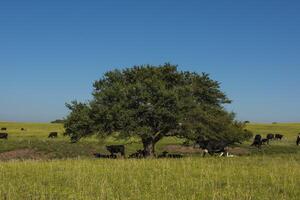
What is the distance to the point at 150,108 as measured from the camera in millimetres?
37375

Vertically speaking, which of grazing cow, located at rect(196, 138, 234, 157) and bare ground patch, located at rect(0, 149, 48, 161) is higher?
grazing cow, located at rect(196, 138, 234, 157)

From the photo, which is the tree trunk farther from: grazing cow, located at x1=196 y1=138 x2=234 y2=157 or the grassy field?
the grassy field

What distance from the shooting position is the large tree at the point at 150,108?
1458 inches

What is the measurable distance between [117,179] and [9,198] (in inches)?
261

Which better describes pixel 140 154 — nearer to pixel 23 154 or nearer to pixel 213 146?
pixel 213 146

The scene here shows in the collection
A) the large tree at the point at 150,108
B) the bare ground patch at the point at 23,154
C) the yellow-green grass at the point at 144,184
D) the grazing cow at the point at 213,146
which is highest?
the large tree at the point at 150,108

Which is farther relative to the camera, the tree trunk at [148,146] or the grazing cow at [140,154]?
the grazing cow at [140,154]

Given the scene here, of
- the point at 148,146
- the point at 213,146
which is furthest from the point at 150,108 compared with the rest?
the point at 213,146

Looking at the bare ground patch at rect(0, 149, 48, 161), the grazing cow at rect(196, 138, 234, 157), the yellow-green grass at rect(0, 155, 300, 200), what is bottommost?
the yellow-green grass at rect(0, 155, 300, 200)

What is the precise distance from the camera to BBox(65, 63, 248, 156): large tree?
37.0 m

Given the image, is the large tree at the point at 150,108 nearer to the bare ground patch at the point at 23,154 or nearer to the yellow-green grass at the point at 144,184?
the bare ground patch at the point at 23,154

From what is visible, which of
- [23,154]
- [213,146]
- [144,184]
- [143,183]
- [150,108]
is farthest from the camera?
[23,154]

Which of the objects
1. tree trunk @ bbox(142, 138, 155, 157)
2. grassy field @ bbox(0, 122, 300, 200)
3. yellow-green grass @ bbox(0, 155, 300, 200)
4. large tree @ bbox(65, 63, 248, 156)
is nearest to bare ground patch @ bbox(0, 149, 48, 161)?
large tree @ bbox(65, 63, 248, 156)

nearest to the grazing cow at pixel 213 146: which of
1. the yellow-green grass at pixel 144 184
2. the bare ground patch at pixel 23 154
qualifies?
the bare ground patch at pixel 23 154
